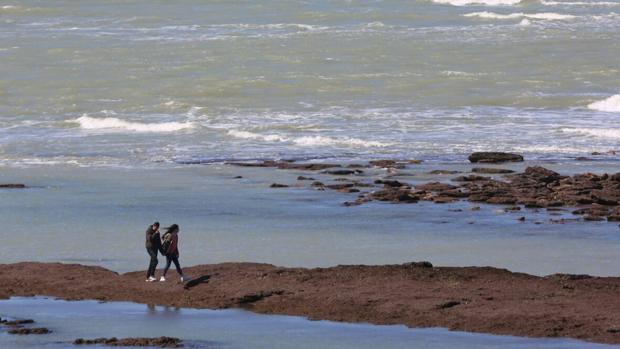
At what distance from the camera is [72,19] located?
75500mm

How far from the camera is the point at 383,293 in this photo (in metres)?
23.6

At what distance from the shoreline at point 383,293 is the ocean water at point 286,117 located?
2175 millimetres

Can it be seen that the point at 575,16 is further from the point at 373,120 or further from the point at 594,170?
the point at 594,170

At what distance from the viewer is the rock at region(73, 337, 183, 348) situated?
21094 millimetres

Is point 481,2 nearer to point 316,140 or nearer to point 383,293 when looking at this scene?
point 316,140

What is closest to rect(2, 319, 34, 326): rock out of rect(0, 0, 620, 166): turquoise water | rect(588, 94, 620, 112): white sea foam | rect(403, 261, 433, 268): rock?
rect(403, 261, 433, 268): rock

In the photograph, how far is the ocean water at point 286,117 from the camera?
29.9m

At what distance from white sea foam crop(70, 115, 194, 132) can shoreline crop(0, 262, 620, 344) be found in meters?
20.8

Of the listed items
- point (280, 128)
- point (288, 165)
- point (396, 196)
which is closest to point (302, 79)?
point (280, 128)

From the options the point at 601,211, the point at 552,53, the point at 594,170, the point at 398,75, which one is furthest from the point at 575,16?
the point at 601,211

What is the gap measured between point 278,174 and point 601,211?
9568mm

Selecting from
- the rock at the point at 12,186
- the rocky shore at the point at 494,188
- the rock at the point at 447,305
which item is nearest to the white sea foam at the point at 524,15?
the rocky shore at the point at 494,188

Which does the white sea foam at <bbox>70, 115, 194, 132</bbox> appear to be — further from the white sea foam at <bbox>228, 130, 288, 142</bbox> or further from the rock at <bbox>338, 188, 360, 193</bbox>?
the rock at <bbox>338, 188, 360, 193</bbox>

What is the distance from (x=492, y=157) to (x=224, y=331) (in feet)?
58.5
